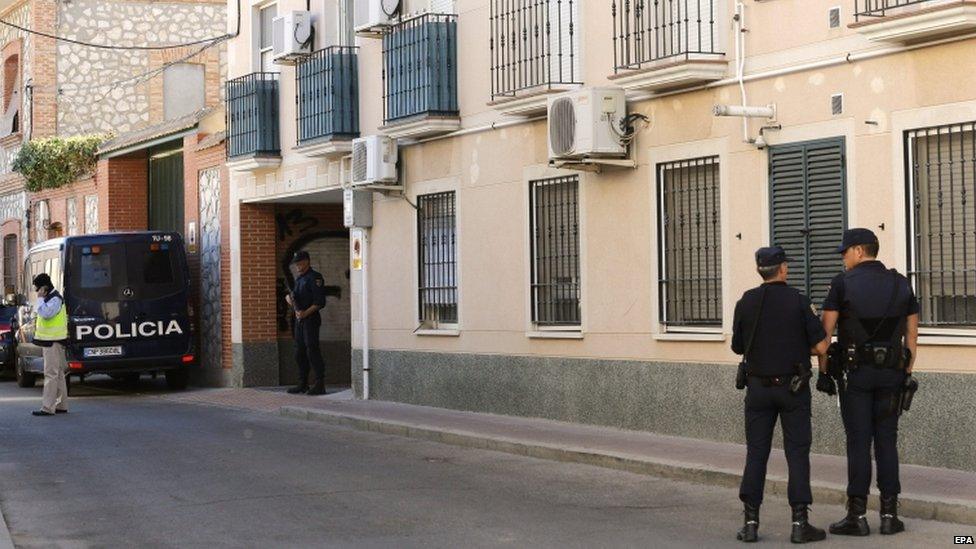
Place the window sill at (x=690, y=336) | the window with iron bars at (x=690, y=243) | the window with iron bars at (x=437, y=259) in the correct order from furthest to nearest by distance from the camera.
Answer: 1. the window with iron bars at (x=437, y=259)
2. the window with iron bars at (x=690, y=243)
3. the window sill at (x=690, y=336)

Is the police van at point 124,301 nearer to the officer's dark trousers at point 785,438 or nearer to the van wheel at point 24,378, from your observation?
the van wheel at point 24,378

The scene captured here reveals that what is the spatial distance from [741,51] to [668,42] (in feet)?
2.93

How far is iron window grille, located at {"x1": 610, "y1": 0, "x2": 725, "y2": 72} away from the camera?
14.6 metres

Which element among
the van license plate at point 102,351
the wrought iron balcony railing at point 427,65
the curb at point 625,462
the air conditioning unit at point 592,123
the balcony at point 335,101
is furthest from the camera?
the van license plate at point 102,351

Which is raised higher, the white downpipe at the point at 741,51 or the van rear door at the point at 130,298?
the white downpipe at the point at 741,51

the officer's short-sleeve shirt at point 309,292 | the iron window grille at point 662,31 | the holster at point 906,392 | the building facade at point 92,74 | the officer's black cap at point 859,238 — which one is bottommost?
the holster at point 906,392

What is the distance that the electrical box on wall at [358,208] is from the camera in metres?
21.4

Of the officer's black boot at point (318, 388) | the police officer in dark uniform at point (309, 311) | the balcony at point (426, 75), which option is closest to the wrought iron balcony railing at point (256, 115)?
the police officer in dark uniform at point (309, 311)

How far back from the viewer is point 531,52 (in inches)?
682

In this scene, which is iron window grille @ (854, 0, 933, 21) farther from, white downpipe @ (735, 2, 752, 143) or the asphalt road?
the asphalt road

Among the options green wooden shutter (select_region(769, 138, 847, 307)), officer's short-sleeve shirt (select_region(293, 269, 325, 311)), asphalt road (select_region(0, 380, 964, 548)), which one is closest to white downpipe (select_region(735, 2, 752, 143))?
green wooden shutter (select_region(769, 138, 847, 307))

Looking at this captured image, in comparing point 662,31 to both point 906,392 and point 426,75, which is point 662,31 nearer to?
point 426,75

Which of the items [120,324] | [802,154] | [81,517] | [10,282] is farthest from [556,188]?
[10,282]

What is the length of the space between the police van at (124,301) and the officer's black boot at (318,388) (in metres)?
2.94
